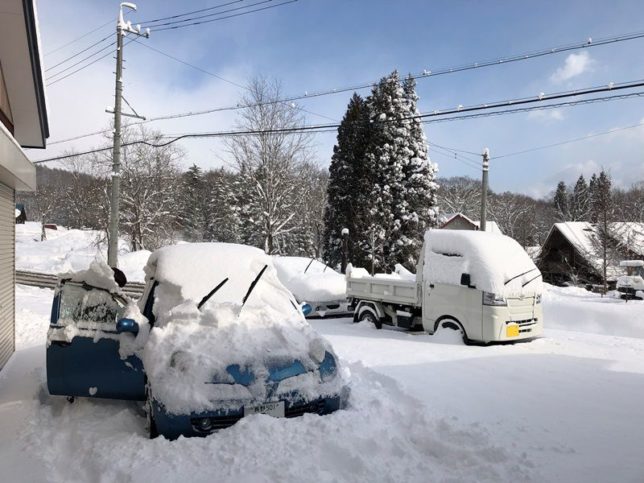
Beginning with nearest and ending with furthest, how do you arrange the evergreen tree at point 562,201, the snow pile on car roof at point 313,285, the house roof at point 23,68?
the house roof at point 23,68 < the snow pile on car roof at point 313,285 < the evergreen tree at point 562,201

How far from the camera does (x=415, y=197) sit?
32.5 meters

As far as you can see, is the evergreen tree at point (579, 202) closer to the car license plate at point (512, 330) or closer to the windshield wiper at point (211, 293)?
the car license plate at point (512, 330)

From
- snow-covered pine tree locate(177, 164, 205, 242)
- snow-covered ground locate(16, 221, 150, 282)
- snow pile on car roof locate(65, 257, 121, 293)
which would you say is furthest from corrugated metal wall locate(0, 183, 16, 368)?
snow-covered pine tree locate(177, 164, 205, 242)

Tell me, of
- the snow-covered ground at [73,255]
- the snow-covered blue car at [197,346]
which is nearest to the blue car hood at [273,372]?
the snow-covered blue car at [197,346]

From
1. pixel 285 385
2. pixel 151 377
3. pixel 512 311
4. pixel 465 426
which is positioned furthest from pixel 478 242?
pixel 151 377

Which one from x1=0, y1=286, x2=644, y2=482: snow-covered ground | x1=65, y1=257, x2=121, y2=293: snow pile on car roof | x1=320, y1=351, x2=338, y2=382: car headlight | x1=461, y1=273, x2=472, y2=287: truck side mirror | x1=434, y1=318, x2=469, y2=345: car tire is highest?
x1=65, y1=257, x2=121, y2=293: snow pile on car roof

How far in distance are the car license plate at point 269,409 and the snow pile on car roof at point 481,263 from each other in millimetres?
5901

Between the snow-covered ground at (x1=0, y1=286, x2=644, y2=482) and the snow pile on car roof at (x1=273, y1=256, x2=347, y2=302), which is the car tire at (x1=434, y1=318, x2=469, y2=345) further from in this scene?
the snow pile on car roof at (x1=273, y1=256, x2=347, y2=302)

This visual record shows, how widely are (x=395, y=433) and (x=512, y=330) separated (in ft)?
18.0

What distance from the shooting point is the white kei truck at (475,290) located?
8.70 meters

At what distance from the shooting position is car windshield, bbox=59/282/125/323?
16.5ft

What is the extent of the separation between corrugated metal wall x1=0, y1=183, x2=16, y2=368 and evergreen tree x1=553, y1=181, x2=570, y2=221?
70.8 metres

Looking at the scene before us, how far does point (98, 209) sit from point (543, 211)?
75.8m

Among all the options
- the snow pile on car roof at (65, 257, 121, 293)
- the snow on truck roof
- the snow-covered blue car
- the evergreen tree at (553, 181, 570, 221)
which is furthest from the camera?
the evergreen tree at (553, 181, 570, 221)
